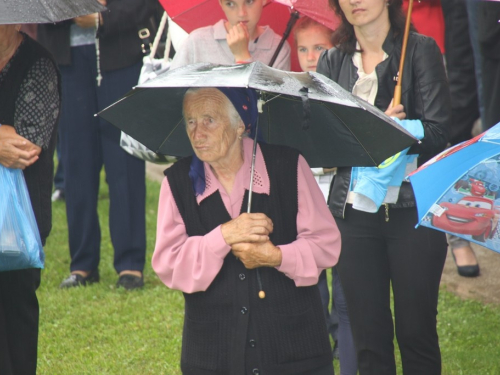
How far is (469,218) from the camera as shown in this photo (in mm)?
3301

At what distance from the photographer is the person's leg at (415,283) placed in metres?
3.95

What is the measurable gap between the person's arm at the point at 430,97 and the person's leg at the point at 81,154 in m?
3.20

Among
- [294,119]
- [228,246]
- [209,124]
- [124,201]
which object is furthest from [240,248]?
[124,201]

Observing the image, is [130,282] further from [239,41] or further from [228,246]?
[228,246]

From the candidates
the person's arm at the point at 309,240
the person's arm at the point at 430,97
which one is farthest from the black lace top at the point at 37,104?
the person's arm at the point at 430,97

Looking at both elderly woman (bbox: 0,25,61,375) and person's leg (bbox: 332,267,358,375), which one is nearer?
elderly woman (bbox: 0,25,61,375)

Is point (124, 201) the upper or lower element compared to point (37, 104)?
lower

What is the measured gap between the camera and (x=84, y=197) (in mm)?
6699

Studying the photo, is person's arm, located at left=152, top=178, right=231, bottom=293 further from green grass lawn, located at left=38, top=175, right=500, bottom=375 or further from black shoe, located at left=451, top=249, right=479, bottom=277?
black shoe, located at left=451, top=249, right=479, bottom=277

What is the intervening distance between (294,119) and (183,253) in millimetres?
850

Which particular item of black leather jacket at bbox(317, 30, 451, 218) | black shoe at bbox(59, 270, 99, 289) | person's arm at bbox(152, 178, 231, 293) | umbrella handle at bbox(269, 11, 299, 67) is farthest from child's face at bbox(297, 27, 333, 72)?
black shoe at bbox(59, 270, 99, 289)

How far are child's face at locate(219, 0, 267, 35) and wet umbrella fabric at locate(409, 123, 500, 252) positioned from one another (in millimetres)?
2189

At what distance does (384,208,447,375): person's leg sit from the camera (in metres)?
3.95

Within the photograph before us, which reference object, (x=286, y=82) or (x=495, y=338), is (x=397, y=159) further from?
(x=495, y=338)
